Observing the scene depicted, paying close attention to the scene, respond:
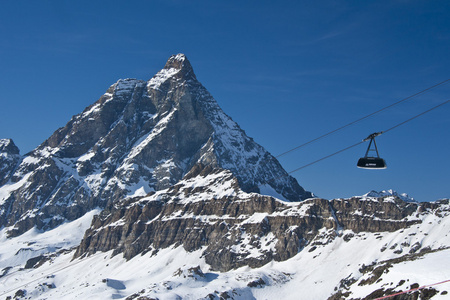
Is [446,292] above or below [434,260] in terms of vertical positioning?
below

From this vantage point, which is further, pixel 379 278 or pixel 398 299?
pixel 379 278

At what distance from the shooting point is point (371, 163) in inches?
2226

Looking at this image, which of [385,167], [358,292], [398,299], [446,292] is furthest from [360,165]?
[358,292]

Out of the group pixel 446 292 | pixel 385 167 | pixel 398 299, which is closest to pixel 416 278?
pixel 398 299

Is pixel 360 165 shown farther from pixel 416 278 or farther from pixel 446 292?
pixel 416 278

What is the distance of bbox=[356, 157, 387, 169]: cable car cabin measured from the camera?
5619 cm

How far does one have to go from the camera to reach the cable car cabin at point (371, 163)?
56188 mm

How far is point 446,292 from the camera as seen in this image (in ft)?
264

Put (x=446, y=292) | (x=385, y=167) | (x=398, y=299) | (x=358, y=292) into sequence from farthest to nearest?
(x=358, y=292), (x=398, y=299), (x=446, y=292), (x=385, y=167)

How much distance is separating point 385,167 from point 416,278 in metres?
43.2

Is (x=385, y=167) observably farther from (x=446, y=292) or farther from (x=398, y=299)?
(x=398, y=299)

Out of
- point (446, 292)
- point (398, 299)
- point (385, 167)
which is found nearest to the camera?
point (385, 167)

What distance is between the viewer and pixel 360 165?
56.4 meters

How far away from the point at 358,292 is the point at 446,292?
25.0 m
